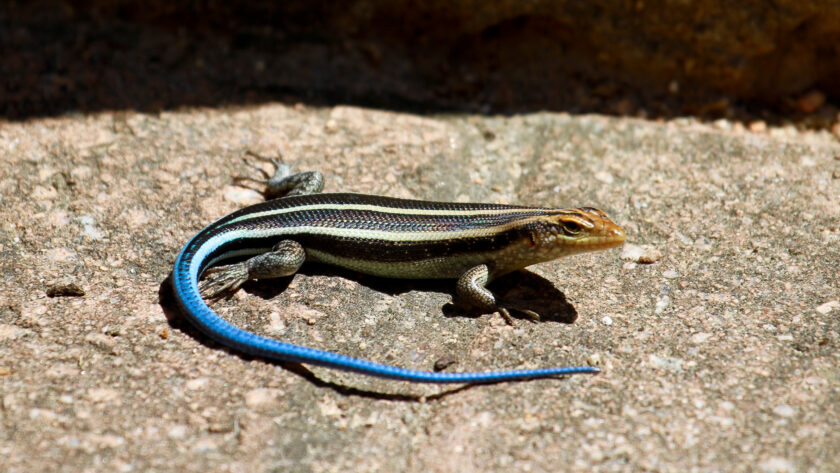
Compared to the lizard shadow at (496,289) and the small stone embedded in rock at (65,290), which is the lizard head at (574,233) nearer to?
the lizard shadow at (496,289)

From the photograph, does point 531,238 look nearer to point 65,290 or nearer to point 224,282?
point 224,282

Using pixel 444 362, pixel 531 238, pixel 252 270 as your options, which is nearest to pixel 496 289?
pixel 531 238

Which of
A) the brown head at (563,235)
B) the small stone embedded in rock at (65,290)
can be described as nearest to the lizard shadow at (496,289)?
the brown head at (563,235)

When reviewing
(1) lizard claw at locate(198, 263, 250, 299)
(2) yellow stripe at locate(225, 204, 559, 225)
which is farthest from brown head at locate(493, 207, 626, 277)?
(1) lizard claw at locate(198, 263, 250, 299)

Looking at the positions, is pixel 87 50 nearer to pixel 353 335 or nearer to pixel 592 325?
pixel 353 335

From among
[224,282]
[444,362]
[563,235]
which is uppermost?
[563,235]

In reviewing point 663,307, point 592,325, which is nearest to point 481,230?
point 592,325
